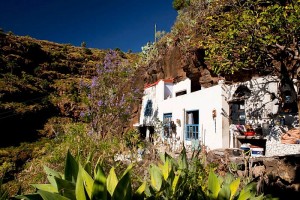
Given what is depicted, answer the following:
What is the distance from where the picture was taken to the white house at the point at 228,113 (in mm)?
11391

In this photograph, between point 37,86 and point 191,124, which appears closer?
point 191,124

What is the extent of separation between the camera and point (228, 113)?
1316 cm

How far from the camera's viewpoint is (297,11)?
6797 mm

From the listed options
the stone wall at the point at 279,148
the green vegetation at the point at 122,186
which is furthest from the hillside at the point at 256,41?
the green vegetation at the point at 122,186

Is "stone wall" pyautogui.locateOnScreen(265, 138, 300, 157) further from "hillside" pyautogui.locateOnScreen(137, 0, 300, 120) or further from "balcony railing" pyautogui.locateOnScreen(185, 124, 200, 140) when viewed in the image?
"balcony railing" pyautogui.locateOnScreen(185, 124, 200, 140)

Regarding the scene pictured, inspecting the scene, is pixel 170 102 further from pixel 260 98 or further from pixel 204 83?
pixel 260 98

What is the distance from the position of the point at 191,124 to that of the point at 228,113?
141 inches

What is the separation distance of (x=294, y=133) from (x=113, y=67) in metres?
15.8

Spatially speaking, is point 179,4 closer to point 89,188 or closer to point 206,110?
point 206,110

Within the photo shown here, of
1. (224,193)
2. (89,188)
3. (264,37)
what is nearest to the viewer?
(89,188)

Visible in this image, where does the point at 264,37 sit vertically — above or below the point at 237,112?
above

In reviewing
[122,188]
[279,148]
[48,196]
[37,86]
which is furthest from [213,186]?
[37,86]

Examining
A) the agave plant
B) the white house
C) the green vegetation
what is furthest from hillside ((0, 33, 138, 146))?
the agave plant

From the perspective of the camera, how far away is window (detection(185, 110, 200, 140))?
15930mm
